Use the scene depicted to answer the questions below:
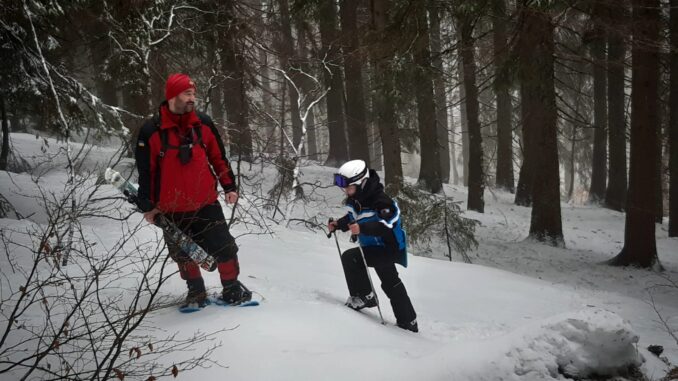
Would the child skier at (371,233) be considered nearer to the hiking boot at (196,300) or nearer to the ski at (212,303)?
the ski at (212,303)

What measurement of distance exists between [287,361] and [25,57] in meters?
6.38

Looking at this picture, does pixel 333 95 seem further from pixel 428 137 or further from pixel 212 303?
pixel 212 303

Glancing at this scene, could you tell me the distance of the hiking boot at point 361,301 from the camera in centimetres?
493

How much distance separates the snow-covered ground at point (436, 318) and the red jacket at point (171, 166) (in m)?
0.90

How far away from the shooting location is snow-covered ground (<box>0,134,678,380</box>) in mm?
3180

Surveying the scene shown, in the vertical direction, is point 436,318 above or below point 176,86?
below

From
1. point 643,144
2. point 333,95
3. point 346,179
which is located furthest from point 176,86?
point 333,95

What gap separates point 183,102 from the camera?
403cm

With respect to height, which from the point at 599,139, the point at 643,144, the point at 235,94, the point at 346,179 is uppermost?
the point at 235,94

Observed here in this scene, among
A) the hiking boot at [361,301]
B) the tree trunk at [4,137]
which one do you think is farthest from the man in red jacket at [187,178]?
the tree trunk at [4,137]

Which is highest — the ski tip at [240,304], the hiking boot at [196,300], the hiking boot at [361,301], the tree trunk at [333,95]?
the tree trunk at [333,95]

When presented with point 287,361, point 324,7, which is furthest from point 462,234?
point 324,7

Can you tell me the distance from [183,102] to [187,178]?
607 millimetres

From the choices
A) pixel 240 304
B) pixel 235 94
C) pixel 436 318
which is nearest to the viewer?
pixel 240 304
